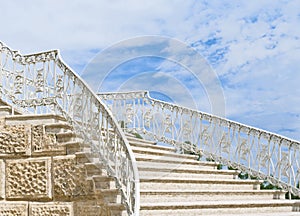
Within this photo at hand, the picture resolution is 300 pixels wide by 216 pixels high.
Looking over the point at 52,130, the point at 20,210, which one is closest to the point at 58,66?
the point at 52,130

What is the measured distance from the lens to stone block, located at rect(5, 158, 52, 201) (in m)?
6.77

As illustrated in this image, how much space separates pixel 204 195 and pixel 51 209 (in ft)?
7.13

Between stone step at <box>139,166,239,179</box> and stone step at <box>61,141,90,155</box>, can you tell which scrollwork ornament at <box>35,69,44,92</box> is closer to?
stone step at <box>61,141,90,155</box>

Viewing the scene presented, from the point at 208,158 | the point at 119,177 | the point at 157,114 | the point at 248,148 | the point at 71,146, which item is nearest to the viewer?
the point at 119,177

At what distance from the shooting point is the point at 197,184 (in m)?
7.49

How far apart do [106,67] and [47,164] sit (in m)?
1.94

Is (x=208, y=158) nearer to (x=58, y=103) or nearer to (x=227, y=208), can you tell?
(x=227, y=208)

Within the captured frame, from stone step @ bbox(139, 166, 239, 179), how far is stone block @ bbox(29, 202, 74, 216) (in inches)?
43.5

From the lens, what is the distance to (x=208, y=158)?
9.38 metres

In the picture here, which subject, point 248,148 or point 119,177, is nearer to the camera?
point 119,177

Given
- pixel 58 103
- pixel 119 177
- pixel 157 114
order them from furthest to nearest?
pixel 157 114, pixel 58 103, pixel 119 177

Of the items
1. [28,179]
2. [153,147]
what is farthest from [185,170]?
[28,179]

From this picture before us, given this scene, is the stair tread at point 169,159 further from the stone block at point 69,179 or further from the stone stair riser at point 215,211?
the stone stair riser at point 215,211

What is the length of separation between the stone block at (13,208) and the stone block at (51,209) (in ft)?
0.30
